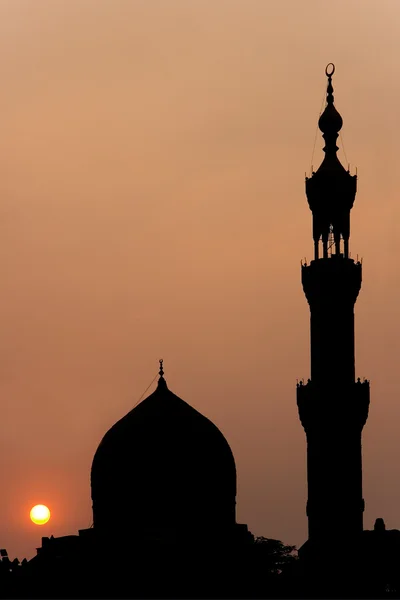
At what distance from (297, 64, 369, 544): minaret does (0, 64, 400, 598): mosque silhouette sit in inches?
1.0

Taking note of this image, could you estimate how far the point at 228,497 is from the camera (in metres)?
51.0

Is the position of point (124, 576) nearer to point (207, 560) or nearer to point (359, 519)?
point (207, 560)

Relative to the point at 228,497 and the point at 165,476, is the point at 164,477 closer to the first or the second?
the point at 165,476

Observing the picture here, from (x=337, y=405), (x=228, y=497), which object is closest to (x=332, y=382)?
(x=337, y=405)

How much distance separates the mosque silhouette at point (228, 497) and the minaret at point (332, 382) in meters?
0.03

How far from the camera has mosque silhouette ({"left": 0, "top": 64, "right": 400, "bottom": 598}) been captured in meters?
48.1

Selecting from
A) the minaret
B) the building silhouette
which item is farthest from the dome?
the minaret

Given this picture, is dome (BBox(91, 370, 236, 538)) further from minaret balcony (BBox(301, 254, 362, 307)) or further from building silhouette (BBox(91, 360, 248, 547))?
minaret balcony (BBox(301, 254, 362, 307))

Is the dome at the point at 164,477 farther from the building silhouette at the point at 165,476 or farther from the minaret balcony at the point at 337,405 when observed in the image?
the minaret balcony at the point at 337,405

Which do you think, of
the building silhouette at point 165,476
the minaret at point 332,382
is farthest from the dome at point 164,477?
the minaret at point 332,382

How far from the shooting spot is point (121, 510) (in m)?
50.5

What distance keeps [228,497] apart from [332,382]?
14.5ft

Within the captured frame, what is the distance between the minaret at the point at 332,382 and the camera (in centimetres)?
4878

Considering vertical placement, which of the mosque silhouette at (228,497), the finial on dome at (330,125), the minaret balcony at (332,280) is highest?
the finial on dome at (330,125)
